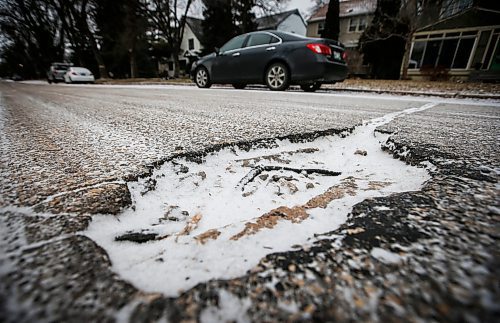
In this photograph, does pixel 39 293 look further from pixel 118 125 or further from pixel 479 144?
pixel 479 144

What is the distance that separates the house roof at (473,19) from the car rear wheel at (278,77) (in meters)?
13.8

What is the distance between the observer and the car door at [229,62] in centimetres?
652

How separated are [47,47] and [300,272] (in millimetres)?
41169

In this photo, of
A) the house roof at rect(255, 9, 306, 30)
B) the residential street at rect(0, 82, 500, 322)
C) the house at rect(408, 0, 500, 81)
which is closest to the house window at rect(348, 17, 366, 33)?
the house at rect(408, 0, 500, 81)

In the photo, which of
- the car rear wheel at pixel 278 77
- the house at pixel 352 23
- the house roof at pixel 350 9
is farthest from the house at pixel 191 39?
the car rear wheel at pixel 278 77

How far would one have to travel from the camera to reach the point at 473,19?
15.0m

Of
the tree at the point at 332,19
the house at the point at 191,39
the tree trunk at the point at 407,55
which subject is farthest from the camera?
the house at the point at 191,39

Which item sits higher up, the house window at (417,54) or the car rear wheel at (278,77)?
the house window at (417,54)

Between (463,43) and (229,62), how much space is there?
17702 mm

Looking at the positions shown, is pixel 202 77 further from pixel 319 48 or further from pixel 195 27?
→ pixel 195 27

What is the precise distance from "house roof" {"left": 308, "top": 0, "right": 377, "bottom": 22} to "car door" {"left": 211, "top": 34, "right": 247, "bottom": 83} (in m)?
17.6

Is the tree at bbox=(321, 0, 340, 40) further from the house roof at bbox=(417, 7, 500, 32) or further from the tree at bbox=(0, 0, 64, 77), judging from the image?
the tree at bbox=(0, 0, 64, 77)

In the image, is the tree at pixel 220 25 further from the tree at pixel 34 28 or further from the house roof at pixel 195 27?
the tree at pixel 34 28

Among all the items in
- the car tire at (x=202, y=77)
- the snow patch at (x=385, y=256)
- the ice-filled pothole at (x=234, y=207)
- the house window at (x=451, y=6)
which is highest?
the house window at (x=451, y=6)
